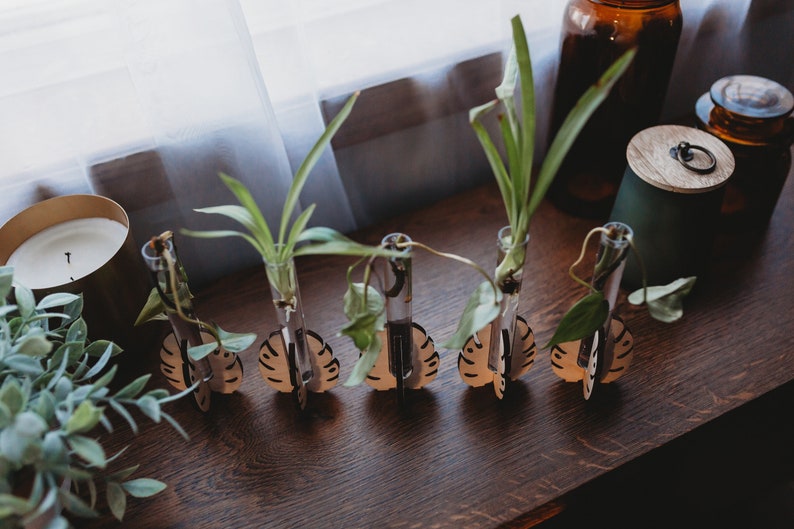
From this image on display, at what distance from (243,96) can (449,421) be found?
1.24 feet

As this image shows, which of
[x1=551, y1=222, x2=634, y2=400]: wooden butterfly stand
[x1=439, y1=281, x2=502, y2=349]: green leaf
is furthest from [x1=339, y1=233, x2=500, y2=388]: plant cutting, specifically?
→ [x1=551, y1=222, x2=634, y2=400]: wooden butterfly stand

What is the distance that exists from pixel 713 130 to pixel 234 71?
0.53 m

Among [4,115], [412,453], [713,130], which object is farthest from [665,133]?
[4,115]

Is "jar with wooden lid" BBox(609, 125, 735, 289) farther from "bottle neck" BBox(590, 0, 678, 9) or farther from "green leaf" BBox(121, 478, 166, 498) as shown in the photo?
"green leaf" BBox(121, 478, 166, 498)

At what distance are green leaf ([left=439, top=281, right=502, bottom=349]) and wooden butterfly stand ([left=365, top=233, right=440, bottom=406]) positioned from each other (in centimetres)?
6

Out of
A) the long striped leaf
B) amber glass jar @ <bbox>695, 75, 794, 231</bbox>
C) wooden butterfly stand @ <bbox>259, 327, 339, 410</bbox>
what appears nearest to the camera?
the long striped leaf

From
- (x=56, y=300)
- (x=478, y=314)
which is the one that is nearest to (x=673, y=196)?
(x=478, y=314)

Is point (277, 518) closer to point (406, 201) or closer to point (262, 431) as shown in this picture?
point (262, 431)

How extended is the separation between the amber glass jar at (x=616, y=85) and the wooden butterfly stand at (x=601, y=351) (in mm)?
249

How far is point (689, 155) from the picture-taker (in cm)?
62

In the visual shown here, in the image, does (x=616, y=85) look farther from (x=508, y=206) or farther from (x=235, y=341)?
(x=235, y=341)

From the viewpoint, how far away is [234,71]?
24.1 inches

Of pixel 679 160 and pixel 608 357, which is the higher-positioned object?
pixel 679 160

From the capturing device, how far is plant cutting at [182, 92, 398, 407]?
0.44 meters
